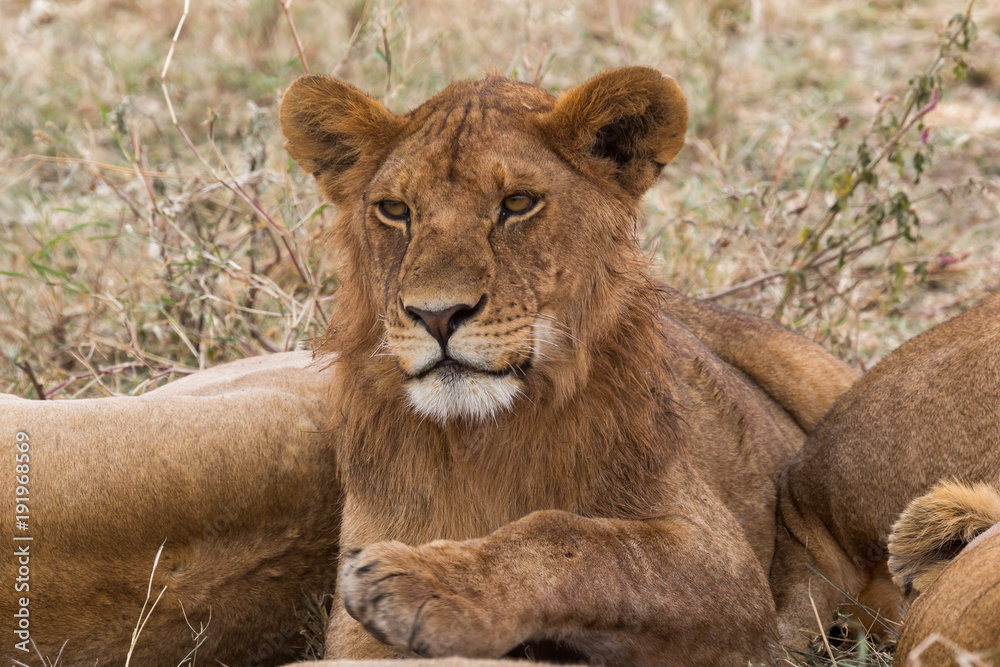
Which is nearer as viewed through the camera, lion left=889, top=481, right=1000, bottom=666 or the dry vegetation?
lion left=889, top=481, right=1000, bottom=666

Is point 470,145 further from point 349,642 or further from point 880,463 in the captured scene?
point 880,463

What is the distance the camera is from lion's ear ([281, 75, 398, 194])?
2.85 meters

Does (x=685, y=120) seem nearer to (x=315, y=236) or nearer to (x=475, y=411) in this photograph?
(x=475, y=411)

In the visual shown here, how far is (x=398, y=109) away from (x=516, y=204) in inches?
160

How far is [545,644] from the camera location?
2.54 metres

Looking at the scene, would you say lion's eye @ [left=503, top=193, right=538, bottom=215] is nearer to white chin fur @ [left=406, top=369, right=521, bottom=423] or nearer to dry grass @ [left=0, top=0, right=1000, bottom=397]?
white chin fur @ [left=406, top=369, right=521, bottom=423]

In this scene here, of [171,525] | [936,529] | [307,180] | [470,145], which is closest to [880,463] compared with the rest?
[936,529]

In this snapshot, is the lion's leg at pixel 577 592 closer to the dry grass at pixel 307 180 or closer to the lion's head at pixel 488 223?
the lion's head at pixel 488 223

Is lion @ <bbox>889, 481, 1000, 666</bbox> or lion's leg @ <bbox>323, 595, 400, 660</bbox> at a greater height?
lion @ <bbox>889, 481, 1000, 666</bbox>

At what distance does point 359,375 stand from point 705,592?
0.98 m

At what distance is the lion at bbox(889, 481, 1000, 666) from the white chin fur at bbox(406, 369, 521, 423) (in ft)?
3.06

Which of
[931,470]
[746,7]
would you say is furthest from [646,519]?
[746,7]

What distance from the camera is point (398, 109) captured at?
6.51 meters

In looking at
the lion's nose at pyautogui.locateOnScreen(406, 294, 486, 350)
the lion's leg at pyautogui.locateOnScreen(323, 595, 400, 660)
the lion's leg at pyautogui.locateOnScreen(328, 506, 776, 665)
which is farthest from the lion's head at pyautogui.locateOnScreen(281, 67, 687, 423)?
the lion's leg at pyautogui.locateOnScreen(323, 595, 400, 660)
